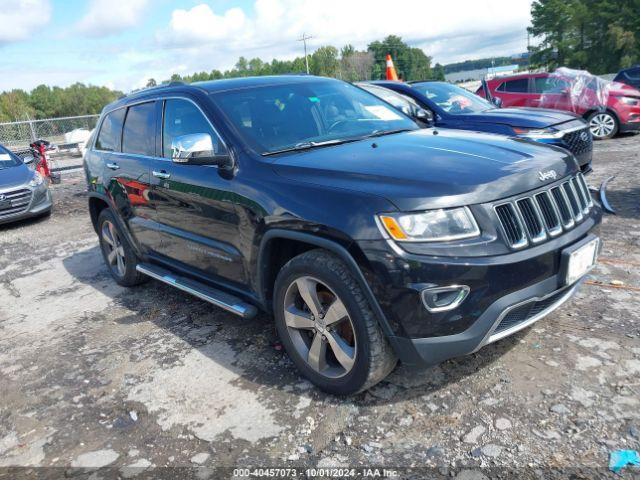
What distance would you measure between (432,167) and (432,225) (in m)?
0.43

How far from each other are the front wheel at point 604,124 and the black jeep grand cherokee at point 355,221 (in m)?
9.97

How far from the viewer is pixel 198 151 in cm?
342

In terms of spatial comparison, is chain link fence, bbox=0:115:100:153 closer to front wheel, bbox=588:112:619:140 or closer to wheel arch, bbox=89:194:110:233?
wheel arch, bbox=89:194:110:233

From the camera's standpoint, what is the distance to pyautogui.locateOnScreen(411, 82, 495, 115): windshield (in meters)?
7.86

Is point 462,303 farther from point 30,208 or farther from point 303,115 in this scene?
point 30,208

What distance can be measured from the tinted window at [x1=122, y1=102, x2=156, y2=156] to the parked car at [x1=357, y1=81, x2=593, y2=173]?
3100 mm

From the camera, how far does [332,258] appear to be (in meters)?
2.88

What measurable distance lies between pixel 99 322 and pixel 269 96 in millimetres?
2470

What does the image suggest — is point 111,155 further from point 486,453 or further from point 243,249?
point 486,453

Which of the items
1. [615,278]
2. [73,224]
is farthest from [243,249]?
[73,224]

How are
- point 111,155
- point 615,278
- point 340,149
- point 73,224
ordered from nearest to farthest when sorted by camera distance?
1. point 340,149
2. point 615,278
3. point 111,155
4. point 73,224

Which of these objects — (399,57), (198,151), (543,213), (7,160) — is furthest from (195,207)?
(399,57)

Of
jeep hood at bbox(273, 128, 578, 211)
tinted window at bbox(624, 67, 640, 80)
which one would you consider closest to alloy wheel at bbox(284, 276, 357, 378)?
jeep hood at bbox(273, 128, 578, 211)

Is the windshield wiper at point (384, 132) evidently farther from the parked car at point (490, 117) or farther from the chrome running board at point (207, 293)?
the parked car at point (490, 117)
